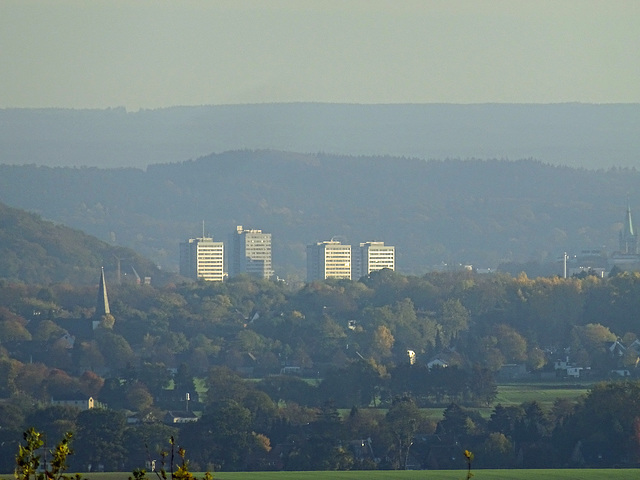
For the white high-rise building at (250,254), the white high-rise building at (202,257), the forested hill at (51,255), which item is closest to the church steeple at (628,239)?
the white high-rise building at (250,254)

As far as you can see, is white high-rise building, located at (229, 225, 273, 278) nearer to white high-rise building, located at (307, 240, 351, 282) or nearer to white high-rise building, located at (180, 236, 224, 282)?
white high-rise building, located at (180, 236, 224, 282)

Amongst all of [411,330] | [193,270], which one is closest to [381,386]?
[411,330]

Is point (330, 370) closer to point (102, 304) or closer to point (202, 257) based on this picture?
point (102, 304)

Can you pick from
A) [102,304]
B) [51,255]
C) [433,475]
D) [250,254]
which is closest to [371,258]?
[250,254]

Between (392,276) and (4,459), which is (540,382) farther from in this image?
(392,276)

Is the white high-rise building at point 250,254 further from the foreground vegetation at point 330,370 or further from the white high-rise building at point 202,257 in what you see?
the foreground vegetation at point 330,370
